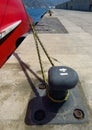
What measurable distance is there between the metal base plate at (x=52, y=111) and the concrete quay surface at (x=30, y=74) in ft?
0.32

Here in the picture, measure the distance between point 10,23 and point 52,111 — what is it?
176cm

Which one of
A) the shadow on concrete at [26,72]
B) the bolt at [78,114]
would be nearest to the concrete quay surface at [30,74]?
the shadow on concrete at [26,72]

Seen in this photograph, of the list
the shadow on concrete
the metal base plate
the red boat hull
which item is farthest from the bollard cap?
the shadow on concrete

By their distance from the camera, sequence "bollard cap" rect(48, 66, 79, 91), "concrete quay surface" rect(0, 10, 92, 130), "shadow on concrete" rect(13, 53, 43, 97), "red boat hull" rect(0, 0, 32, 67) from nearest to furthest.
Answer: "red boat hull" rect(0, 0, 32, 67) → "bollard cap" rect(48, 66, 79, 91) → "concrete quay surface" rect(0, 10, 92, 130) → "shadow on concrete" rect(13, 53, 43, 97)

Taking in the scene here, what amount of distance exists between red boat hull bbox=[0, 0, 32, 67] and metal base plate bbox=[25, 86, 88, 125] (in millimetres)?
1241

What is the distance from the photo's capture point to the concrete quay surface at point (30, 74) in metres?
3.82

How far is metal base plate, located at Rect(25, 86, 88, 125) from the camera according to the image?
383 cm

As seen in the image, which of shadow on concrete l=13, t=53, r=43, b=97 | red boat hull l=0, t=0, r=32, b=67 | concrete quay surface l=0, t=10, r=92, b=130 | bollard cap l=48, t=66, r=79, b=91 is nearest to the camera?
red boat hull l=0, t=0, r=32, b=67

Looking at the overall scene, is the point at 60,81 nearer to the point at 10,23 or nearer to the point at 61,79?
the point at 61,79

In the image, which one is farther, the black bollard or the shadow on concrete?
the shadow on concrete

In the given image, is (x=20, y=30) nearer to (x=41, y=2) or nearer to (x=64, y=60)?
(x=41, y=2)

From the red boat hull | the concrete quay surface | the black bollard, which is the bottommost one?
the concrete quay surface

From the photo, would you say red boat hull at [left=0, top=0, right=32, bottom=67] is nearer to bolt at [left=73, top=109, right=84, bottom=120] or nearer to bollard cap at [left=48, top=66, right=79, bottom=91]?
bollard cap at [left=48, top=66, right=79, bottom=91]

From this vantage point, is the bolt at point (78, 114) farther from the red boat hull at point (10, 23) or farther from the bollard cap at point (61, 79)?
the red boat hull at point (10, 23)
